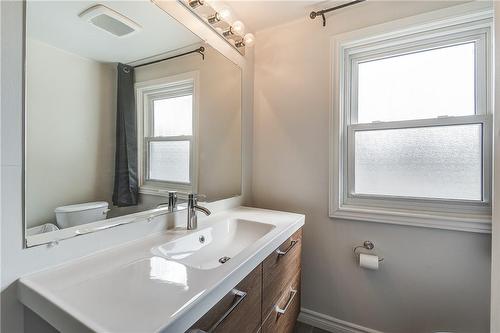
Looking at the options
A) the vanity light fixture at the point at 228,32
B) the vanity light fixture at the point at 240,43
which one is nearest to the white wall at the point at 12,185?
the vanity light fixture at the point at 228,32

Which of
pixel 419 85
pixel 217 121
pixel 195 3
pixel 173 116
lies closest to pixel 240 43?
pixel 195 3

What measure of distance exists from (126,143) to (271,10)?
1.33 meters

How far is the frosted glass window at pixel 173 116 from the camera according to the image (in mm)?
1127

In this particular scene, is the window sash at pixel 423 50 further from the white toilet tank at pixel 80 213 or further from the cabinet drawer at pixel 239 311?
the white toilet tank at pixel 80 213

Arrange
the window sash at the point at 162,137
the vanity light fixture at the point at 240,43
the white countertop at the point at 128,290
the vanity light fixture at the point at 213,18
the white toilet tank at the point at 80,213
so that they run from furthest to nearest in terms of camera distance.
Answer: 1. the vanity light fixture at the point at 240,43
2. the vanity light fixture at the point at 213,18
3. the window sash at the point at 162,137
4. the white toilet tank at the point at 80,213
5. the white countertop at the point at 128,290

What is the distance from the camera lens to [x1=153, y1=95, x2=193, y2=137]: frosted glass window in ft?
3.70

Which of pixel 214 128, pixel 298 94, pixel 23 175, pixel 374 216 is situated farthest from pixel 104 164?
pixel 374 216

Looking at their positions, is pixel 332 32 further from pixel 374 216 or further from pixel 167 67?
pixel 374 216

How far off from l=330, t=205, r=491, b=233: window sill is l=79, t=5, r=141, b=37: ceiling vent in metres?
1.52

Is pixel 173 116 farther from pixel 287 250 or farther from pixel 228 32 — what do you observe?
pixel 287 250

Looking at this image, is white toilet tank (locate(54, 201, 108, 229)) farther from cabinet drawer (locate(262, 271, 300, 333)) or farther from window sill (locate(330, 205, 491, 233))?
window sill (locate(330, 205, 491, 233))

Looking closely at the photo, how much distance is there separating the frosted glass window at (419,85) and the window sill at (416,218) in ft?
1.94

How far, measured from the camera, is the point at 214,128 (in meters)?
1.53

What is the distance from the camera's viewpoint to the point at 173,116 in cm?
122
